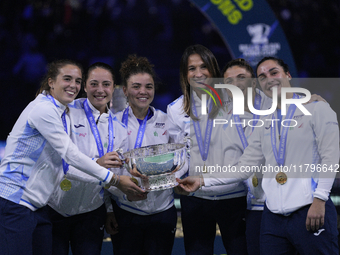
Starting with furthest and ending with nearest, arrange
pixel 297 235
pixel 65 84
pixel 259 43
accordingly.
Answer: pixel 259 43
pixel 65 84
pixel 297 235

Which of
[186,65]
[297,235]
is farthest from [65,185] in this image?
[297,235]

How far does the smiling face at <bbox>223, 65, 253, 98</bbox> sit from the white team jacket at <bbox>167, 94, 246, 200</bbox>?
257 millimetres

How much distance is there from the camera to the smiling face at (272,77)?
2.43 m

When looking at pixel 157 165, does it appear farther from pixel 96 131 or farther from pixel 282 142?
pixel 282 142

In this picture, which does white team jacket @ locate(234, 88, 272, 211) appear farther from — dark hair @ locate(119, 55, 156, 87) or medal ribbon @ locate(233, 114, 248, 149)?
dark hair @ locate(119, 55, 156, 87)

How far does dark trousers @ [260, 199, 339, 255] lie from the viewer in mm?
2072

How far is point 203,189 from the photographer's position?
8.73ft

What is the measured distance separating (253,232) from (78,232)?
1.25 metres

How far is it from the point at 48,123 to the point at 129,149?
0.73 meters

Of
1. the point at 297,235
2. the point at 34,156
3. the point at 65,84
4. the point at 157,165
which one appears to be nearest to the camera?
the point at 297,235

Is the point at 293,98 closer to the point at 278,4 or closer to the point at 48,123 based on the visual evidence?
the point at 48,123

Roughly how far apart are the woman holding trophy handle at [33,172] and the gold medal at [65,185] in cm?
14

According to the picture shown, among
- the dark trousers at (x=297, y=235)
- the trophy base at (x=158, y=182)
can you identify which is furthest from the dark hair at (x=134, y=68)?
the dark trousers at (x=297, y=235)

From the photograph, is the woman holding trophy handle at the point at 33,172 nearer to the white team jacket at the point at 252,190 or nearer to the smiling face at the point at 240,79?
the white team jacket at the point at 252,190
